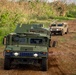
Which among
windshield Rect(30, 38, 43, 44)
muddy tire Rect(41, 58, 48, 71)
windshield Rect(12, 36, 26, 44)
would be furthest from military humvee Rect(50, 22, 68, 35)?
muddy tire Rect(41, 58, 48, 71)

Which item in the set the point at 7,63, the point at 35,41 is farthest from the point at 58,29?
the point at 7,63

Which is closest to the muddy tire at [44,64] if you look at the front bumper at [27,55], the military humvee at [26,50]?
the military humvee at [26,50]

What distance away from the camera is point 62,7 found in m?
94.1

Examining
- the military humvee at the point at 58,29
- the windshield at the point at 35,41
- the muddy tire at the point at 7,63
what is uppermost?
the windshield at the point at 35,41

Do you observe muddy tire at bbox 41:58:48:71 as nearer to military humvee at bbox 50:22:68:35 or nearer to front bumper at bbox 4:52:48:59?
front bumper at bbox 4:52:48:59

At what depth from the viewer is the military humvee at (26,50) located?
16906mm

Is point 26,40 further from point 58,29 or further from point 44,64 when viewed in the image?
point 58,29

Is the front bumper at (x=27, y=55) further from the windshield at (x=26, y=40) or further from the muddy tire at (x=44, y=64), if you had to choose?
the windshield at (x=26, y=40)

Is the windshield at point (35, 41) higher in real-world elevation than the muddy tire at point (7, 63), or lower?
higher

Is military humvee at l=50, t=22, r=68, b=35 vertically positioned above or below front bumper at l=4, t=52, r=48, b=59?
below

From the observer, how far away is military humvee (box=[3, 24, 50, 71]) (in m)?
16.9

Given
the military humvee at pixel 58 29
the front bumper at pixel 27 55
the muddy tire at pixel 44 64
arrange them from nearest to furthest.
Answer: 1. the front bumper at pixel 27 55
2. the muddy tire at pixel 44 64
3. the military humvee at pixel 58 29

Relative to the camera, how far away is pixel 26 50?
55.7 feet

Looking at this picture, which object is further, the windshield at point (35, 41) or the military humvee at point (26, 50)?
the windshield at point (35, 41)
